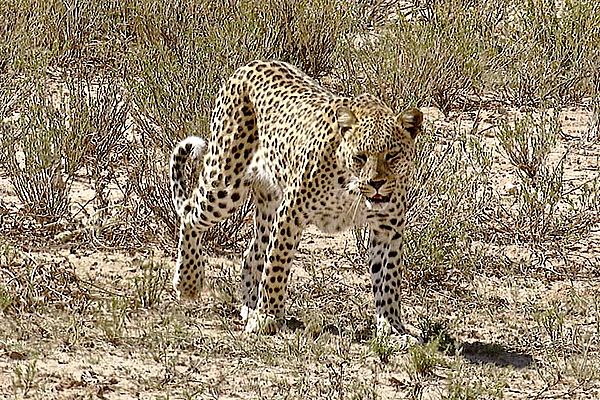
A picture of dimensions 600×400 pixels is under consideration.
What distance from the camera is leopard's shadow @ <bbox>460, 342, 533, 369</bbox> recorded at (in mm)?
6551

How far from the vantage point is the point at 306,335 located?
21.7ft

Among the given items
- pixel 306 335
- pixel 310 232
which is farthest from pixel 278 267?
pixel 310 232

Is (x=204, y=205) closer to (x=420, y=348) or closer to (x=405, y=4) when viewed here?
(x=420, y=348)

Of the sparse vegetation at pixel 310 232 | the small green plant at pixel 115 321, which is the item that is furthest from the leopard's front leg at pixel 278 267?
the small green plant at pixel 115 321

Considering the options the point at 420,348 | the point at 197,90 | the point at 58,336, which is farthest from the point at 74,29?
the point at 420,348

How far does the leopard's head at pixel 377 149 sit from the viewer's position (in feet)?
20.4

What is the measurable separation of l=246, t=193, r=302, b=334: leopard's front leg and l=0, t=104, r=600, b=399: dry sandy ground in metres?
0.09

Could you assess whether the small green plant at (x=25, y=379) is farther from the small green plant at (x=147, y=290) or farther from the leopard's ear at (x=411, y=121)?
the leopard's ear at (x=411, y=121)

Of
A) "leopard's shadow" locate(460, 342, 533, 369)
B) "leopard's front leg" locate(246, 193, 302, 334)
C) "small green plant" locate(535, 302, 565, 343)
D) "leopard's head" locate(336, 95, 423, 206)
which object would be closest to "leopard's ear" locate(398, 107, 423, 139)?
"leopard's head" locate(336, 95, 423, 206)

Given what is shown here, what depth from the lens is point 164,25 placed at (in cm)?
1127

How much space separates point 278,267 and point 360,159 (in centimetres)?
78

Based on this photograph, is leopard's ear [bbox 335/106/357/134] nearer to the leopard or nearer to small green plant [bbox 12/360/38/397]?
the leopard

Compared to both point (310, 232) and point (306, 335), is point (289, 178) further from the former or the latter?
point (310, 232)

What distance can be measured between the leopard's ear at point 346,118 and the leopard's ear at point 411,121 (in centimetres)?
22
